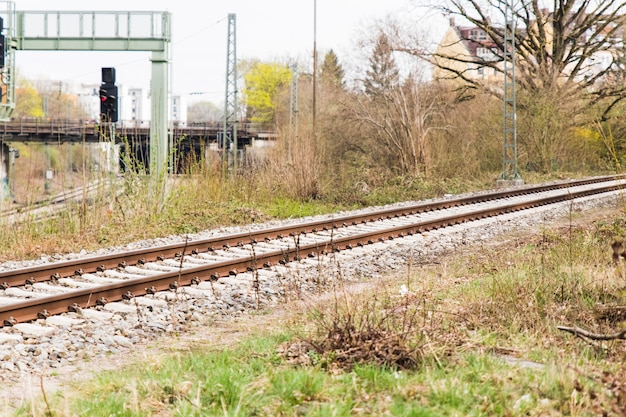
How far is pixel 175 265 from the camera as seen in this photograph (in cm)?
1066

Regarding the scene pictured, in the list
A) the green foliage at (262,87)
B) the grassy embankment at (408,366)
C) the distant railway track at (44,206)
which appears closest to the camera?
the grassy embankment at (408,366)

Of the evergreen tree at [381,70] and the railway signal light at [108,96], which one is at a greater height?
the evergreen tree at [381,70]

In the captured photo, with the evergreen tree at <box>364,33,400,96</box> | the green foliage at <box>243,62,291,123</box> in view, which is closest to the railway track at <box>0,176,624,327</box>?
the evergreen tree at <box>364,33,400,96</box>

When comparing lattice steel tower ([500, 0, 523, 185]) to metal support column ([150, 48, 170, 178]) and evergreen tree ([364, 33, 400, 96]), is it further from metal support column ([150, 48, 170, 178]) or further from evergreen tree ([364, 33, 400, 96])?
metal support column ([150, 48, 170, 178])

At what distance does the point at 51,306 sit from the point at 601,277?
526 cm

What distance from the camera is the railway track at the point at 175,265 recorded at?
797 cm

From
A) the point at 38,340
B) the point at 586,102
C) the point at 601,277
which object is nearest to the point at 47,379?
the point at 38,340

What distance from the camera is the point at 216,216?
16.7m

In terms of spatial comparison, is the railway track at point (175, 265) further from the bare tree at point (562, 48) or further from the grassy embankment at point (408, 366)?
the bare tree at point (562, 48)

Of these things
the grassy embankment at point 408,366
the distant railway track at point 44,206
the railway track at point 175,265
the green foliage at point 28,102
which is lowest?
the railway track at point 175,265

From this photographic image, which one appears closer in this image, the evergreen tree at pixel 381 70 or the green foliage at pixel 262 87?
A: the evergreen tree at pixel 381 70

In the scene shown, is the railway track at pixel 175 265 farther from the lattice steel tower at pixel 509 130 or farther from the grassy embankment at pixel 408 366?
the lattice steel tower at pixel 509 130

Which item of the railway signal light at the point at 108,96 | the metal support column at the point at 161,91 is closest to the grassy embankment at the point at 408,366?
the railway signal light at the point at 108,96

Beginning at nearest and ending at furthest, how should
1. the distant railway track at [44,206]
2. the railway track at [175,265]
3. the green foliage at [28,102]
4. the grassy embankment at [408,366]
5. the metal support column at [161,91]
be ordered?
the grassy embankment at [408,366], the railway track at [175,265], the distant railway track at [44,206], the metal support column at [161,91], the green foliage at [28,102]
